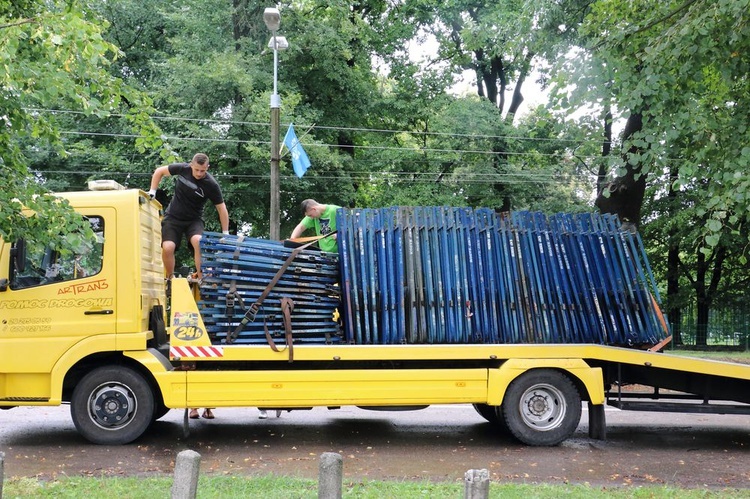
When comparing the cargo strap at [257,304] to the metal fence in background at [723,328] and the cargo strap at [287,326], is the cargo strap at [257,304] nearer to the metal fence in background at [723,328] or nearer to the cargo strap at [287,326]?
the cargo strap at [287,326]

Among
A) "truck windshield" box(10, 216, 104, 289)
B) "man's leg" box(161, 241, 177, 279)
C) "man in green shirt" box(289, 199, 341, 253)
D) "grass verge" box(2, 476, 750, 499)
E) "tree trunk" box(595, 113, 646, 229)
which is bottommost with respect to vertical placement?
"grass verge" box(2, 476, 750, 499)

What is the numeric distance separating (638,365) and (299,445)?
147 inches

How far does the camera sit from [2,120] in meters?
5.97

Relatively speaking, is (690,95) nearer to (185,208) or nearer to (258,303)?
(258,303)

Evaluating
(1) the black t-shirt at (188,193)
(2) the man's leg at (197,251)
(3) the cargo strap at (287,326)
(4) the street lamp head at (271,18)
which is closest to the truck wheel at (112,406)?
(2) the man's leg at (197,251)

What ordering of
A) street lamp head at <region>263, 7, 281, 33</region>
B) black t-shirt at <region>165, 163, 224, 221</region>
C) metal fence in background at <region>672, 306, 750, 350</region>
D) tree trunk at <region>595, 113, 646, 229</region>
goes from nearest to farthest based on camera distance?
Answer: black t-shirt at <region>165, 163, 224, 221</region>, street lamp head at <region>263, 7, 281, 33</region>, tree trunk at <region>595, 113, 646, 229</region>, metal fence in background at <region>672, 306, 750, 350</region>

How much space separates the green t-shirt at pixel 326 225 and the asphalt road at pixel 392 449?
2145mm

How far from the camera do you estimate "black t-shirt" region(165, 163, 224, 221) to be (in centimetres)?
905

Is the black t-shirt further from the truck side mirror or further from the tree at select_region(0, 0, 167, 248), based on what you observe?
the tree at select_region(0, 0, 167, 248)

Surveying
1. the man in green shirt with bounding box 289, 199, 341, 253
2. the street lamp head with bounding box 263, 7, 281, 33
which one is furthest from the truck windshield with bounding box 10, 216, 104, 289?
the street lamp head with bounding box 263, 7, 281, 33

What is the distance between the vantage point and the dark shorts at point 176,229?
9.10 metres

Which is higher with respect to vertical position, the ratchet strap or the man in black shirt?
the man in black shirt

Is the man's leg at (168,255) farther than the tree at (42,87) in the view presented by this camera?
Yes

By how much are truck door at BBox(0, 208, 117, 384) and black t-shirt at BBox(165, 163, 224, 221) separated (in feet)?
4.02
